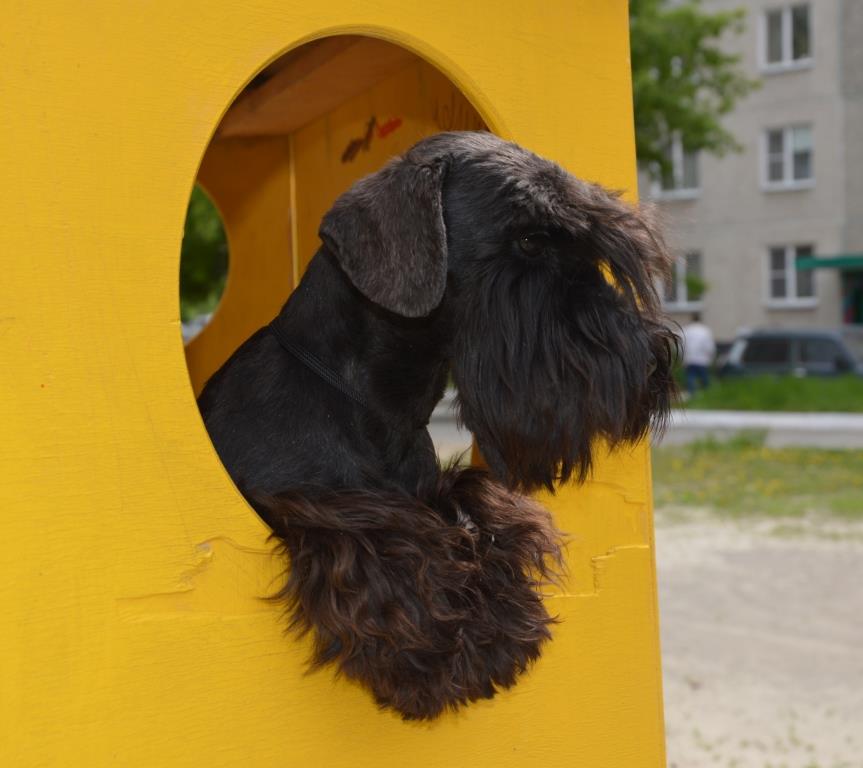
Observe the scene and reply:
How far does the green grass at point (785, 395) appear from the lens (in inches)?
622

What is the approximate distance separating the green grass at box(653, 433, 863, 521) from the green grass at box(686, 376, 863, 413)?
3089 millimetres

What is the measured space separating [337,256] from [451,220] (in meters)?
0.23

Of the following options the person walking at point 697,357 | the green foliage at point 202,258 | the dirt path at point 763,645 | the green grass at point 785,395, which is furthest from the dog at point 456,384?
the person walking at point 697,357

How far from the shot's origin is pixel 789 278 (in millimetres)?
27391

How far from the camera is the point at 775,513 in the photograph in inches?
368

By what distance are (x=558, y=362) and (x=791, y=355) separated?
18.6 m

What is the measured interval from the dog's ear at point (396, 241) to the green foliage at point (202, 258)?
A: 12.4 metres

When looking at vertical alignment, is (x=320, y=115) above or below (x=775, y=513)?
above

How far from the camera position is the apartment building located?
85.7 ft

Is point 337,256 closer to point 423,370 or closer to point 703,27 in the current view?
point 423,370

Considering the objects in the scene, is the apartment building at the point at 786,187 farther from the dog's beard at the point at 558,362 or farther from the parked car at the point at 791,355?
the dog's beard at the point at 558,362

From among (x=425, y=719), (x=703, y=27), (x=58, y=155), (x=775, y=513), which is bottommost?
(x=775, y=513)

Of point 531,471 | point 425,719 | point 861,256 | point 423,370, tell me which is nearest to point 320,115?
point 423,370

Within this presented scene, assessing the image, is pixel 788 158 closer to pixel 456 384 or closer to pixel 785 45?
pixel 785 45
